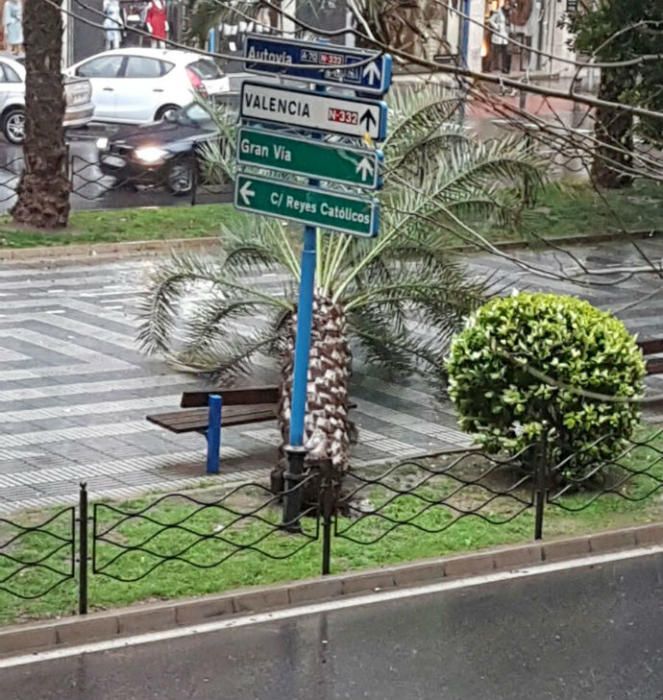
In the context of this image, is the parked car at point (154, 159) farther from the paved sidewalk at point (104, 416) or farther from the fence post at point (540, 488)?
the fence post at point (540, 488)

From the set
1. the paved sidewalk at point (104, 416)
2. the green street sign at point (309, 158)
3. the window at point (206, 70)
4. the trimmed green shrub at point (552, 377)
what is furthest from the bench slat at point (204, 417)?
the window at point (206, 70)

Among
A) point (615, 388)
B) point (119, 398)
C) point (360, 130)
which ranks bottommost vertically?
point (119, 398)

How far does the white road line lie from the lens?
8891 millimetres

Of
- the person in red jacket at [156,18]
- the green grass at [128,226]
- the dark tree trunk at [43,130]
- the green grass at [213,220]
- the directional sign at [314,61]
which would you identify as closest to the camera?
the directional sign at [314,61]

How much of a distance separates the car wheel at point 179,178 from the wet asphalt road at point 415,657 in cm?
1676

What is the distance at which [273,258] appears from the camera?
1488 centimetres

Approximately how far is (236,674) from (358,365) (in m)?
7.59

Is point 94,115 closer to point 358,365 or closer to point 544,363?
point 358,365

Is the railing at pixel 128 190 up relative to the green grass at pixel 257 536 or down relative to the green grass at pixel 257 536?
down

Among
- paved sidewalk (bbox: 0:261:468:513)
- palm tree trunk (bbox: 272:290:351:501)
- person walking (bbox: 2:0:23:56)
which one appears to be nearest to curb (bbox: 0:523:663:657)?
palm tree trunk (bbox: 272:290:351:501)

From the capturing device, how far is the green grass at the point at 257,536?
9648 mm

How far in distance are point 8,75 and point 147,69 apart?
10.9 feet

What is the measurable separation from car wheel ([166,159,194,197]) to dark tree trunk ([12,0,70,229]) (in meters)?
3.85

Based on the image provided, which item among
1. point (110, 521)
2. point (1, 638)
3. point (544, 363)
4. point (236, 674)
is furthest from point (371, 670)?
point (544, 363)
